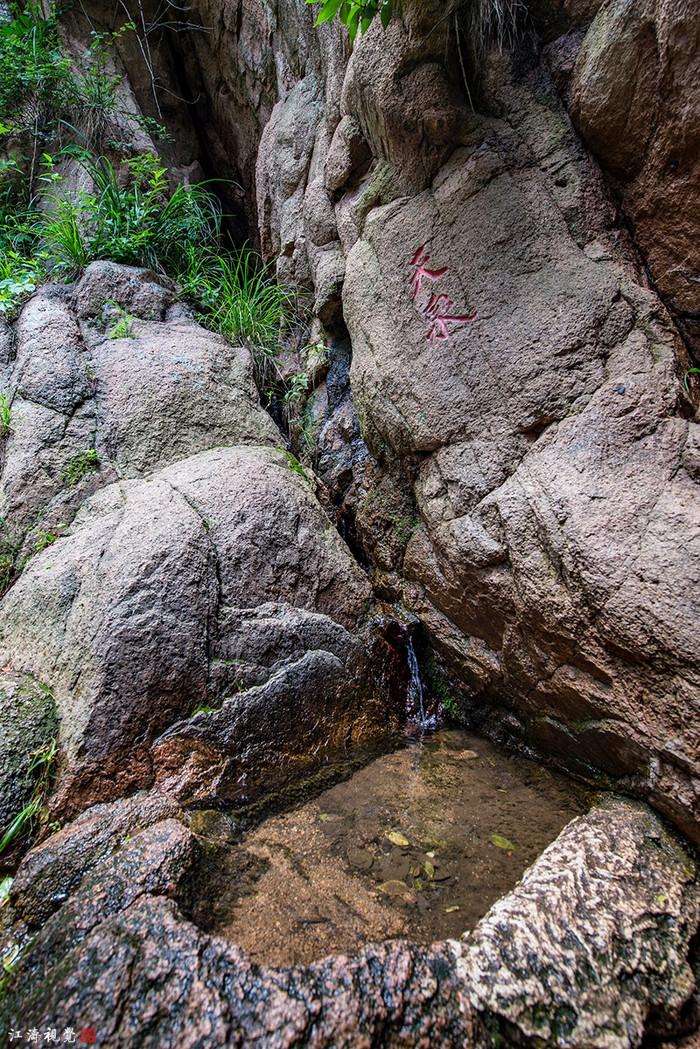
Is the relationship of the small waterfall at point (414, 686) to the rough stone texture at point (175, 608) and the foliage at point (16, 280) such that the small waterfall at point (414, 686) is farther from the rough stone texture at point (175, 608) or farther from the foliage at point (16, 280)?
the foliage at point (16, 280)

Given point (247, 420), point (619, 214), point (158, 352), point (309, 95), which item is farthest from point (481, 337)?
point (309, 95)

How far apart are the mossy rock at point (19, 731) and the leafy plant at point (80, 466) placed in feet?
4.02

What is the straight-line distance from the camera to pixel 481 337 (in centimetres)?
283

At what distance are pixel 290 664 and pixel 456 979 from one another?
148 cm

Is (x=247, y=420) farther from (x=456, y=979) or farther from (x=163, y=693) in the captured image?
(x=456, y=979)

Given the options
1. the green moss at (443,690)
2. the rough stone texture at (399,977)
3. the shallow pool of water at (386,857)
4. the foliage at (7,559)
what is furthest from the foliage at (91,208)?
the rough stone texture at (399,977)

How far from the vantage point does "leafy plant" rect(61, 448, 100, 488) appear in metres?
3.29

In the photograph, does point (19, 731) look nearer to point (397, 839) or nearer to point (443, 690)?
point (397, 839)

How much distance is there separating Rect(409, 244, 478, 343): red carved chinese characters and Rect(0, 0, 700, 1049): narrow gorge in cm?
2

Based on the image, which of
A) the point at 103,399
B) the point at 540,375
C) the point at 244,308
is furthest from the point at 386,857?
the point at 244,308

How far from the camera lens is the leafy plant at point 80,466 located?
3.29m

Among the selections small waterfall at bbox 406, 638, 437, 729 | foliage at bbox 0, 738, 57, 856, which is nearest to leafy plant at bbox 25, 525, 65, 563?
foliage at bbox 0, 738, 57, 856

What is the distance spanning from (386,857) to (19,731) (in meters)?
1.57

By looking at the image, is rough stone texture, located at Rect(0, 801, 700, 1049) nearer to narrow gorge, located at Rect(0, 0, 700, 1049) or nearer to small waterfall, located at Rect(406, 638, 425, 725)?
narrow gorge, located at Rect(0, 0, 700, 1049)
